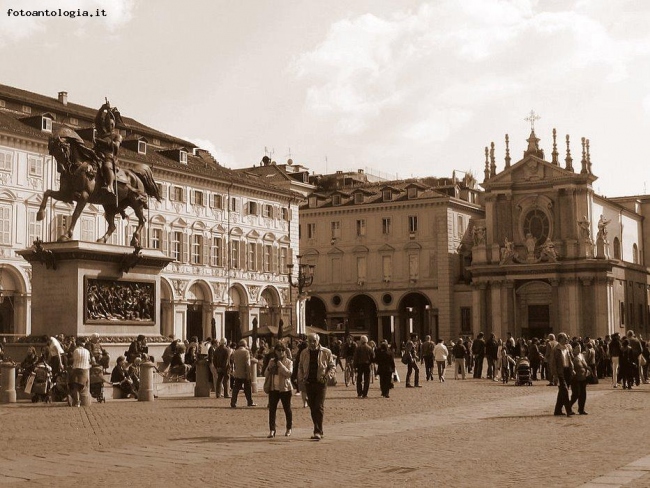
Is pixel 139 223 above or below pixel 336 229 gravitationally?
below

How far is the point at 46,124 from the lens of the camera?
2349 inches

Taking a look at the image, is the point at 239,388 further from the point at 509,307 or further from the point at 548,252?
the point at 509,307

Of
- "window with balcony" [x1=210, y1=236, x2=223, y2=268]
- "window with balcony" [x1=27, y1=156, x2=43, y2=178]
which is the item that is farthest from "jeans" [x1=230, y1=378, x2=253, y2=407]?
"window with balcony" [x1=210, y1=236, x2=223, y2=268]

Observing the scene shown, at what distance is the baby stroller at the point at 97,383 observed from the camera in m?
26.4

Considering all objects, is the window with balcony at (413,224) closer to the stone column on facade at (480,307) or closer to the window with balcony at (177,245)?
the stone column on facade at (480,307)

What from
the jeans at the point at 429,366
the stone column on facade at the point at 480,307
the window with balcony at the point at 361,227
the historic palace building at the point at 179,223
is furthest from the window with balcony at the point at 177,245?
the stone column on facade at the point at 480,307

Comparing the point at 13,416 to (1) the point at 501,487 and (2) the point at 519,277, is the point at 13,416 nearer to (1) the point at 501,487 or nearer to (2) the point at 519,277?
(1) the point at 501,487

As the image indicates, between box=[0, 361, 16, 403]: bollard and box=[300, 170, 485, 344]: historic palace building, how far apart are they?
62556 mm

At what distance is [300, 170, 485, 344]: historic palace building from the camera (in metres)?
90.4

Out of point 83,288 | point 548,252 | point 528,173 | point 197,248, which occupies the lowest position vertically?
point 83,288

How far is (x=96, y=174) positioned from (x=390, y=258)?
65.0 m

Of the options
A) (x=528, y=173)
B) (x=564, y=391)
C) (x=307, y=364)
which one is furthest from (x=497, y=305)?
(x=307, y=364)

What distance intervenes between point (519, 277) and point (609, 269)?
290 inches

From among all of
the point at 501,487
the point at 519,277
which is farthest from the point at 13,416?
the point at 519,277
